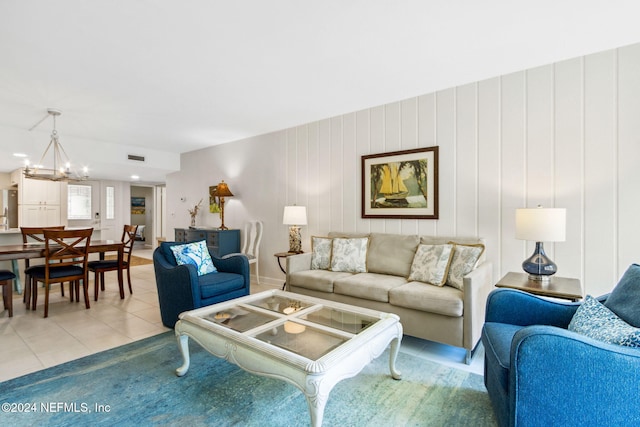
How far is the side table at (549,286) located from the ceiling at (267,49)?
1870mm

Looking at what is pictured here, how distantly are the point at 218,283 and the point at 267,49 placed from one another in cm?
214

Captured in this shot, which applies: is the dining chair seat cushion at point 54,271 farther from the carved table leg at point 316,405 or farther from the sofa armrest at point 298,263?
the carved table leg at point 316,405

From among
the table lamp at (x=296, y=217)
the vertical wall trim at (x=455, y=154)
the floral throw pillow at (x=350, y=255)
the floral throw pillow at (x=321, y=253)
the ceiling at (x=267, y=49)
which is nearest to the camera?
the ceiling at (x=267, y=49)

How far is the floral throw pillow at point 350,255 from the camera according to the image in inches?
137

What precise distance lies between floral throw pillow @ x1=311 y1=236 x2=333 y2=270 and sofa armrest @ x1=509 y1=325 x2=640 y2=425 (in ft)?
8.36

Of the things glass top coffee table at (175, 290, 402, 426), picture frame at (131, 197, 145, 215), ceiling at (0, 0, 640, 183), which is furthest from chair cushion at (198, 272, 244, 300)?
picture frame at (131, 197, 145, 215)

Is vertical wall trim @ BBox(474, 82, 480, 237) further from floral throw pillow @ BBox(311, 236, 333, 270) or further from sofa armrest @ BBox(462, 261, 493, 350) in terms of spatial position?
floral throw pillow @ BBox(311, 236, 333, 270)

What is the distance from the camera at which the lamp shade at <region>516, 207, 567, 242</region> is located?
2.31 metres

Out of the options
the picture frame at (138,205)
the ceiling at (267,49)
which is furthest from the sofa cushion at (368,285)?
the picture frame at (138,205)

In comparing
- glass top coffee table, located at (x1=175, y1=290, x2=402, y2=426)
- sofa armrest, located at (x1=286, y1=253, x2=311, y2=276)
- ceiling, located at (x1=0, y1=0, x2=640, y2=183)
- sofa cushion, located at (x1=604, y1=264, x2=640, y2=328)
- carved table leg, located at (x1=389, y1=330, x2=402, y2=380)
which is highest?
ceiling, located at (x1=0, y1=0, x2=640, y2=183)

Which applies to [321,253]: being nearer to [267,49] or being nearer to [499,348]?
[267,49]

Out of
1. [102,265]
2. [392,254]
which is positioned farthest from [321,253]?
[102,265]

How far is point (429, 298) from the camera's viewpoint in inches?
99.1

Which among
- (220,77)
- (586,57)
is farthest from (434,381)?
(220,77)
